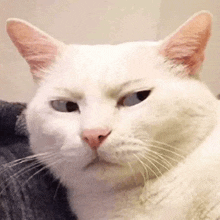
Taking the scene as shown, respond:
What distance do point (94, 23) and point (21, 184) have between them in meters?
1.14

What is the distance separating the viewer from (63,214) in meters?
0.87

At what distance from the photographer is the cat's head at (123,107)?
2.01 feet

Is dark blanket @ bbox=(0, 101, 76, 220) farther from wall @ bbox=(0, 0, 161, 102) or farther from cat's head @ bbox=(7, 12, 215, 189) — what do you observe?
wall @ bbox=(0, 0, 161, 102)

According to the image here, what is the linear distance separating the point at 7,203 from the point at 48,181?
0.21 metres

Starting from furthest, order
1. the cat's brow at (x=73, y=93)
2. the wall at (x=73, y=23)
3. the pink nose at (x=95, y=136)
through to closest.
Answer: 1. the wall at (x=73, y=23)
2. the cat's brow at (x=73, y=93)
3. the pink nose at (x=95, y=136)

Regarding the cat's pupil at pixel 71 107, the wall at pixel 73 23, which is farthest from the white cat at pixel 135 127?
the wall at pixel 73 23

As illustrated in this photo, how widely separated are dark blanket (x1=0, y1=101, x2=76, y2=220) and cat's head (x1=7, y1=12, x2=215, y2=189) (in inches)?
3.6

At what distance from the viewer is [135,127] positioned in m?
0.61

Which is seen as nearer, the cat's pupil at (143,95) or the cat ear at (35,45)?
the cat's pupil at (143,95)

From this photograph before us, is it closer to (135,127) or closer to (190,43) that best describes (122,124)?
(135,127)

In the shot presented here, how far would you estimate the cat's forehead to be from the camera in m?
0.68

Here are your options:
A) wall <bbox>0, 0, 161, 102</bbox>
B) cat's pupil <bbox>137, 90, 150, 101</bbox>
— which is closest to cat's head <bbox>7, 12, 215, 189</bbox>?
cat's pupil <bbox>137, 90, 150, 101</bbox>

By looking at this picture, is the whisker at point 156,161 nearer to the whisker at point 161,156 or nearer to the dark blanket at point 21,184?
the whisker at point 161,156

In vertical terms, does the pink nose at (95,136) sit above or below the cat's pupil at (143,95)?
below
